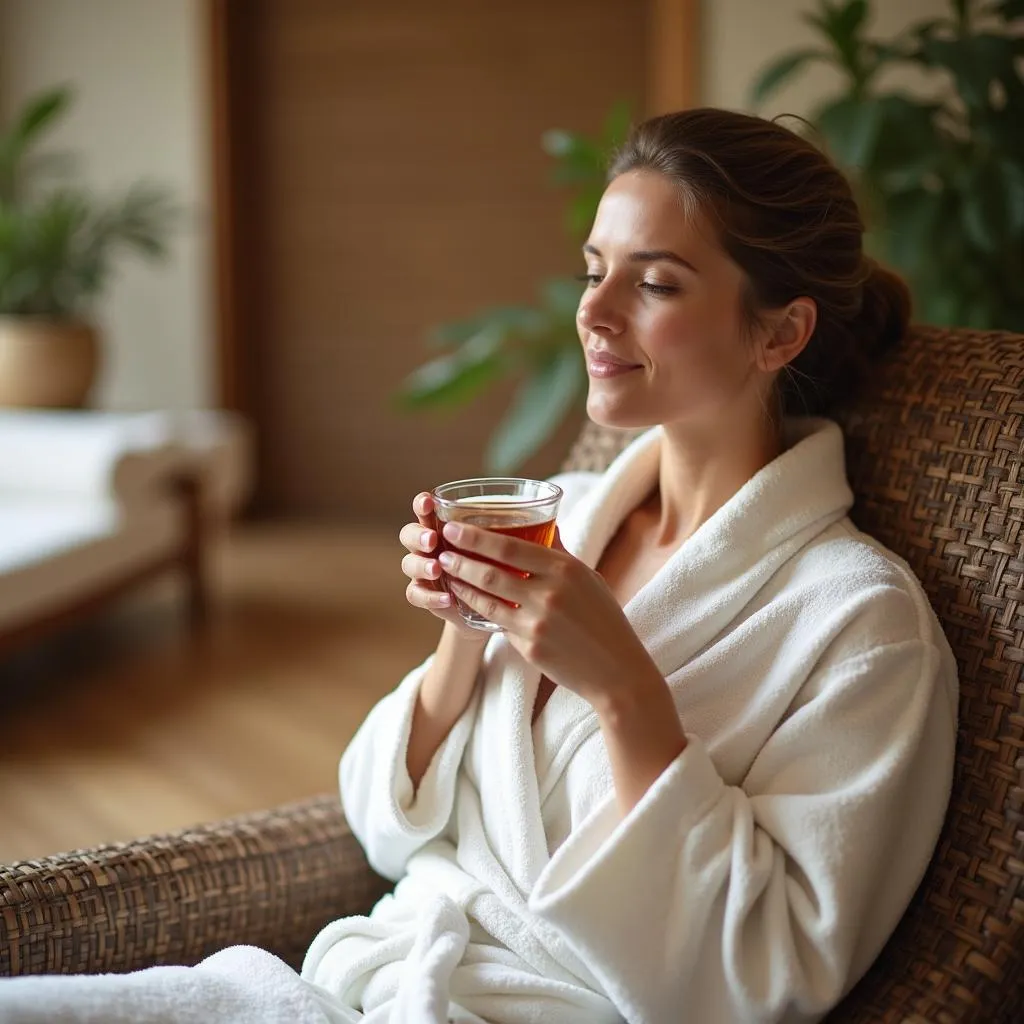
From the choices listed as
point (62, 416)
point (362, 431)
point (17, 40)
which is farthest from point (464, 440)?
point (17, 40)

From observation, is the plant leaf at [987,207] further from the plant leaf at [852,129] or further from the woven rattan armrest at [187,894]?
the woven rattan armrest at [187,894]

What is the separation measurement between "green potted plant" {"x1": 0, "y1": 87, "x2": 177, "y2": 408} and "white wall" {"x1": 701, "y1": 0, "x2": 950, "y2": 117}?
2163 mm

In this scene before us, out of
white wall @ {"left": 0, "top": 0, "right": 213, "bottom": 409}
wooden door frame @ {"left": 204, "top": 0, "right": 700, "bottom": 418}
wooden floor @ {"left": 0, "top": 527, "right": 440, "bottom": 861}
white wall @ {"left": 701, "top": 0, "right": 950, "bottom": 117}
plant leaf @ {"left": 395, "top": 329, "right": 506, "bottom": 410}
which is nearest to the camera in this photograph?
wooden floor @ {"left": 0, "top": 527, "right": 440, "bottom": 861}

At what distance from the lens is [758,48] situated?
14.8 feet

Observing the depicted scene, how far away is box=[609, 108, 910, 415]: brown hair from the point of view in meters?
1.31

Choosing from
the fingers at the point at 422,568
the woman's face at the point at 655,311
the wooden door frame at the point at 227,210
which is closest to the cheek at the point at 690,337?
the woman's face at the point at 655,311

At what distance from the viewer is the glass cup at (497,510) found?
3.71 feet

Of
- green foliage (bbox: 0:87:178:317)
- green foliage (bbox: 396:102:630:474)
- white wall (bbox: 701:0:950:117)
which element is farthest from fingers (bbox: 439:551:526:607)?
green foliage (bbox: 0:87:178:317)

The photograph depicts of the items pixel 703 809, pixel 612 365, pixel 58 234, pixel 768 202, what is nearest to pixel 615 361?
pixel 612 365

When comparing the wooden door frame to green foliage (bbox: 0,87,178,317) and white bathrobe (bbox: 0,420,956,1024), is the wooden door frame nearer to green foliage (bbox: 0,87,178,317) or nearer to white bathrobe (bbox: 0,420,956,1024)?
green foliage (bbox: 0,87,178,317)

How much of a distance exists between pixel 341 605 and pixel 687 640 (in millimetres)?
3206

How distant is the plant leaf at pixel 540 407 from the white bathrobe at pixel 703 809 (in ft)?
6.75

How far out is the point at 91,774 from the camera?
3021 millimetres

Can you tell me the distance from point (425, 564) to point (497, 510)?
9 centimetres
